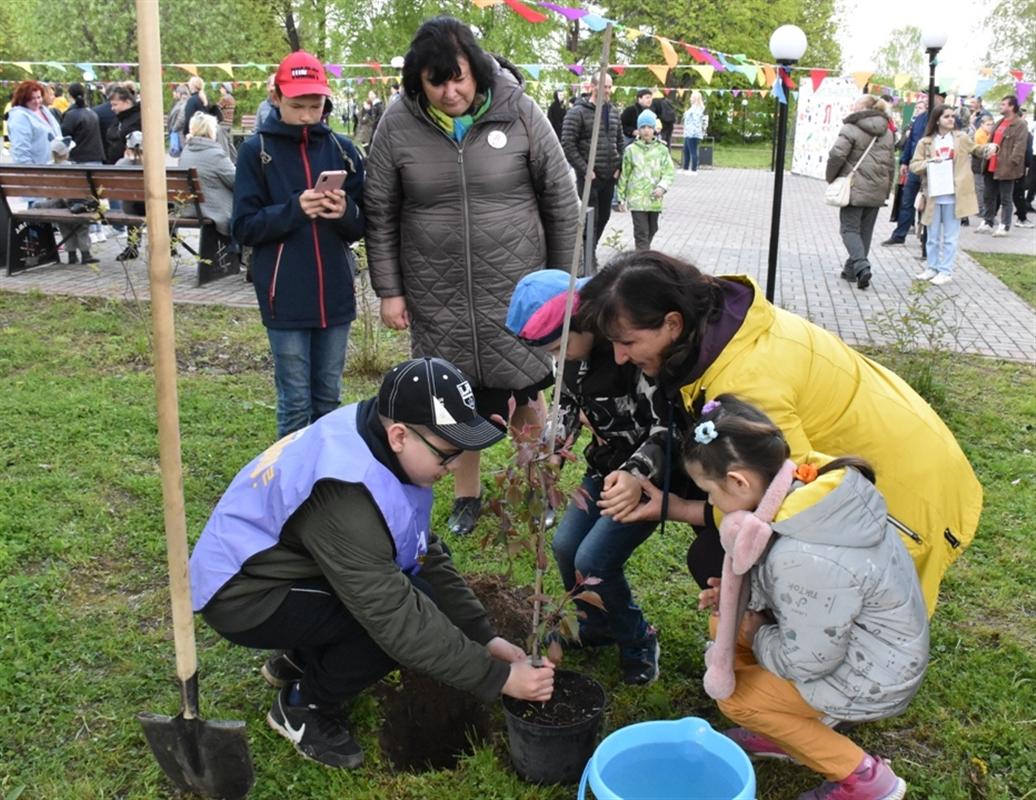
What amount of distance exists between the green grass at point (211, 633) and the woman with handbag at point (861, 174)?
3.85 metres

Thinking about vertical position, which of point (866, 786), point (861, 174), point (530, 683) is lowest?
point (866, 786)

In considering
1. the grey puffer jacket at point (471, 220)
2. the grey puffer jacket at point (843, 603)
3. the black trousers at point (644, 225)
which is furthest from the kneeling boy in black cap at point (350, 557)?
the black trousers at point (644, 225)

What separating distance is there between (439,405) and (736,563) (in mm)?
767

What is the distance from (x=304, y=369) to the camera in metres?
4.07

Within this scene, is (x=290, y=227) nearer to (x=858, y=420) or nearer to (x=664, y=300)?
(x=664, y=300)

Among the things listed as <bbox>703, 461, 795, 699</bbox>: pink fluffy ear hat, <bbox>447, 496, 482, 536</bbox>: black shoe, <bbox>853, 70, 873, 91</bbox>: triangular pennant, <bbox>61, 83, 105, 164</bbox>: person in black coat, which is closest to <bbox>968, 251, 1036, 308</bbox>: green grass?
<bbox>853, 70, 873, 91</bbox>: triangular pennant

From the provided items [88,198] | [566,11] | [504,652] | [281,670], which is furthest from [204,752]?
[88,198]

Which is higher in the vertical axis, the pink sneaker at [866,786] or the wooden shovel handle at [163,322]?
the wooden shovel handle at [163,322]

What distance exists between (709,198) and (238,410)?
13.7 metres

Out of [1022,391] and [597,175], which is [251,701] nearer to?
[1022,391]

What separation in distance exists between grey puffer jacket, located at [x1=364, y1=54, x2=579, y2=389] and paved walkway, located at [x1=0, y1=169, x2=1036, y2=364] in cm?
152

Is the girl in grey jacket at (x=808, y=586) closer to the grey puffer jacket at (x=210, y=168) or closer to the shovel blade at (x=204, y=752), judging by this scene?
the shovel blade at (x=204, y=752)

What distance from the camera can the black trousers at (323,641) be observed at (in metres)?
2.54

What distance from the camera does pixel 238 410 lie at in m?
5.40
